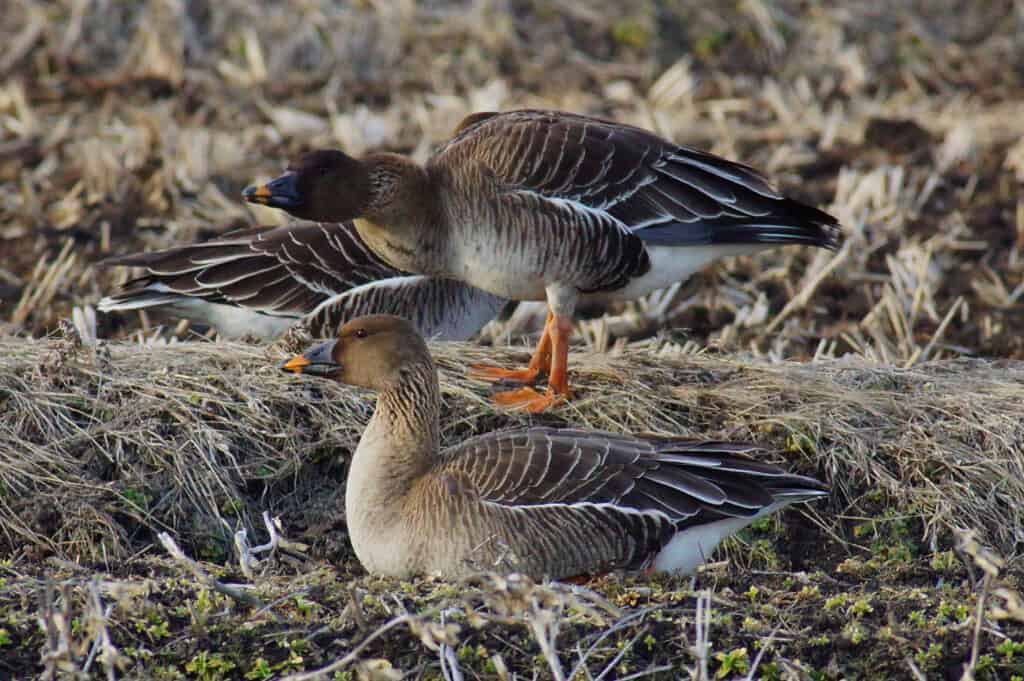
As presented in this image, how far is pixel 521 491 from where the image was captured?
6.07m

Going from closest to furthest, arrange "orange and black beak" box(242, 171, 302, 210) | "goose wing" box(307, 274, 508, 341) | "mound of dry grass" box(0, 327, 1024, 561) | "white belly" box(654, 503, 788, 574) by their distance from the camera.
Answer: "white belly" box(654, 503, 788, 574) → "mound of dry grass" box(0, 327, 1024, 561) → "orange and black beak" box(242, 171, 302, 210) → "goose wing" box(307, 274, 508, 341)

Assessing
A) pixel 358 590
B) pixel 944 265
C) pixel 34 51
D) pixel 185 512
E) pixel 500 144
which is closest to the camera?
pixel 358 590

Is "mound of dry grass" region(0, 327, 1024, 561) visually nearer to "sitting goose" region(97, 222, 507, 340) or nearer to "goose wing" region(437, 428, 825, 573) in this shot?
"sitting goose" region(97, 222, 507, 340)

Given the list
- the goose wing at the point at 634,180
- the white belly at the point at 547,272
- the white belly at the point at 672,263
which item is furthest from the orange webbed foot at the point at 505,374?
the goose wing at the point at 634,180

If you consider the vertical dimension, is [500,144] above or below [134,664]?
above

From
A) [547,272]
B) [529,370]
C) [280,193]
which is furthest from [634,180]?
[280,193]

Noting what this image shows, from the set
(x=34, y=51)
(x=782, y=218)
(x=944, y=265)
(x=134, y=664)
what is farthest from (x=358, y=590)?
(x=34, y=51)

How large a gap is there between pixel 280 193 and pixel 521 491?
2.04 metres

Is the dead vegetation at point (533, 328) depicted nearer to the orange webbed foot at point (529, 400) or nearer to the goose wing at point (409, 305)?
the orange webbed foot at point (529, 400)

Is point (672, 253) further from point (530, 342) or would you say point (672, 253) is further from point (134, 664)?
point (134, 664)

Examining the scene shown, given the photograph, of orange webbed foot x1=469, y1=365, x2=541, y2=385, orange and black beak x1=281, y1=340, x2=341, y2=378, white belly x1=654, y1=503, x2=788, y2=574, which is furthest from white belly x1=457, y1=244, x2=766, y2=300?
white belly x1=654, y1=503, x2=788, y2=574

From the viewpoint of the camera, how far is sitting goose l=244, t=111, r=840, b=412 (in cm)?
746

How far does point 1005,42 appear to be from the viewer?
1600cm

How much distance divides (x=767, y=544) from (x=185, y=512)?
8.89ft
